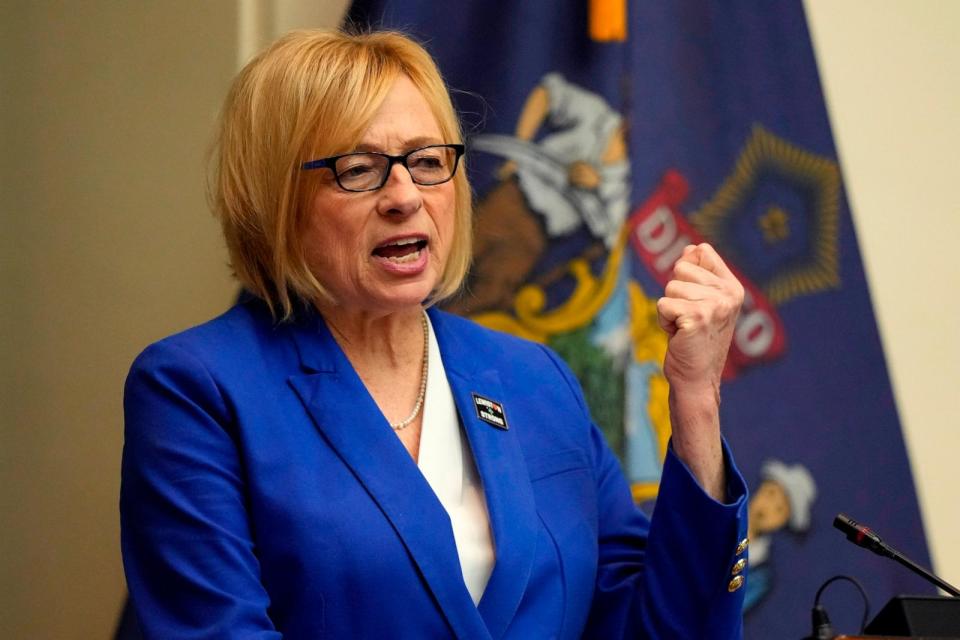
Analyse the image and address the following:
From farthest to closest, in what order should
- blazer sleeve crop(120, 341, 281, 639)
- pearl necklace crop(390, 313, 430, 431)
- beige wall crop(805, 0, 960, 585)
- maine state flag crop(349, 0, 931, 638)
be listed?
beige wall crop(805, 0, 960, 585)
maine state flag crop(349, 0, 931, 638)
pearl necklace crop(390, 313, 430, 431)
blazer sleeve crop(120, 341, 281, 639)

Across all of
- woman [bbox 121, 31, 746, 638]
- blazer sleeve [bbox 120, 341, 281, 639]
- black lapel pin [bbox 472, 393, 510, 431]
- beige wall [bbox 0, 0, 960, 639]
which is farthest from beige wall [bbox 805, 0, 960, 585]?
blazer sleeve [bbox 120, 341, 281, 639]

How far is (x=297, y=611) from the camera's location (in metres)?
1.89

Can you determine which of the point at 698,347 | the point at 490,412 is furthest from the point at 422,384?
the point at 698,347

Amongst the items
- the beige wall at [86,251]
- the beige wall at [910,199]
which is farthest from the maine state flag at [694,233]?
the beige wall at [86,251]

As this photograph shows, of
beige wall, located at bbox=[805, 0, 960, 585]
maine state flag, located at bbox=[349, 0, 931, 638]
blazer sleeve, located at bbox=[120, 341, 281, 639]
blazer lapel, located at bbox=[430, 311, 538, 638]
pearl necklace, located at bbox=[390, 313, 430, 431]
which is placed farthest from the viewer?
beige wall, located at bbox=[805, 0, 960, 585]

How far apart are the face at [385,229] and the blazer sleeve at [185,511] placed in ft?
0.92

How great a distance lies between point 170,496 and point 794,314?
203cm

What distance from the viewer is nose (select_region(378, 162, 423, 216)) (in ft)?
6.73

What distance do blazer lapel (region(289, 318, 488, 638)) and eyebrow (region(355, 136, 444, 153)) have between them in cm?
31

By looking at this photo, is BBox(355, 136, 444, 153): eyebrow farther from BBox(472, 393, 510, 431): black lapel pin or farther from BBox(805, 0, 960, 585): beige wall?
BBox(805, 0, 960, 585): beige wall

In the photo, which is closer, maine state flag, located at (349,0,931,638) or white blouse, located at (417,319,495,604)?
white blouse, located at (417,319,495,604)

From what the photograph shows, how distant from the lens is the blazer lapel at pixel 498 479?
78.5 inches

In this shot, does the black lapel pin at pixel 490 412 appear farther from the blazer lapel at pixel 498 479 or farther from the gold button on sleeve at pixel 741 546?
the gold button on sleeve at pixel 741 546

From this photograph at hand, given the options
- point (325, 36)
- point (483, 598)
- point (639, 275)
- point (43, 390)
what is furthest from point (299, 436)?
point (43, 390)
